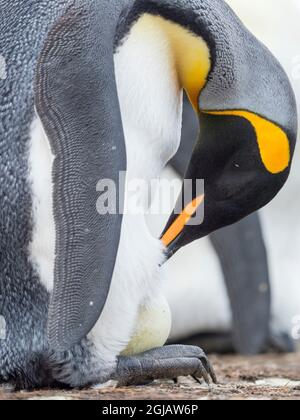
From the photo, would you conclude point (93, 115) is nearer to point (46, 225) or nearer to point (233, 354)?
point (46, 225)

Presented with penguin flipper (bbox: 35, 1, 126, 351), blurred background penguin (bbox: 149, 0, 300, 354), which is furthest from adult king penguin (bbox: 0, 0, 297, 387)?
blurred background penguin (bbox: 149, 0, 300, 354)

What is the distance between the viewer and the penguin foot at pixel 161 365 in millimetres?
2705

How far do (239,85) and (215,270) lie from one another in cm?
253

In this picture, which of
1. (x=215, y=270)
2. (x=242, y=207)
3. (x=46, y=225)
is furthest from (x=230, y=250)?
(x=46, y=225)

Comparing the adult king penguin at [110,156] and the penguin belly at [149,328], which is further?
the penguin belly at [149,328]

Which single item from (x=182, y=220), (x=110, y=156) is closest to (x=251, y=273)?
(x=182, y=220)

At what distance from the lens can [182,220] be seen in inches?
115

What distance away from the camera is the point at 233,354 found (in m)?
5.14

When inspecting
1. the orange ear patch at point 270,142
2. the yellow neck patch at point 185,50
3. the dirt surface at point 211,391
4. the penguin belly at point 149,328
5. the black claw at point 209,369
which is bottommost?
the dirt surface at point 211,391

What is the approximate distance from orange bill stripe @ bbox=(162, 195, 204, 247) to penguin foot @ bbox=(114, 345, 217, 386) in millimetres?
285

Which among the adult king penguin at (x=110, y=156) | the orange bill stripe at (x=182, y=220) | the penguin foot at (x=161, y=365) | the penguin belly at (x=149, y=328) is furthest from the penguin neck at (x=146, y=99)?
the penguin foot at (x=161, y=365)

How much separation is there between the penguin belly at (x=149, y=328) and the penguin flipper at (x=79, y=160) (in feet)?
1.17

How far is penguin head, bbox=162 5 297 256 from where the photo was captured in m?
2.77

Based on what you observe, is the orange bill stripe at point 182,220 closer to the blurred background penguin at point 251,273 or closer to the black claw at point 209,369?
the black claw at point 209,369
